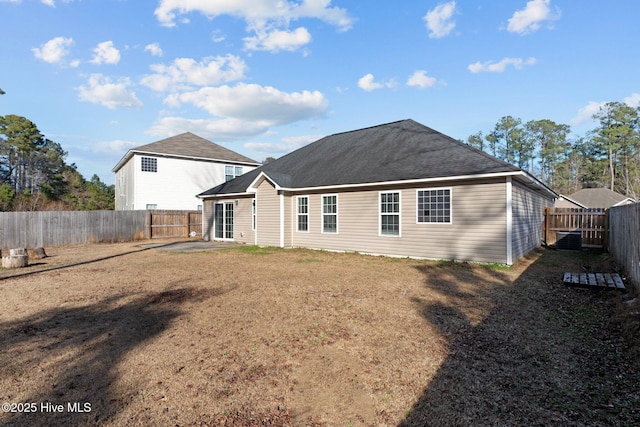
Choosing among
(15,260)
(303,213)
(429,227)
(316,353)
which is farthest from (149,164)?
(316,353)

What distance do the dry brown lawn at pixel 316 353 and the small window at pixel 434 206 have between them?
3368mm

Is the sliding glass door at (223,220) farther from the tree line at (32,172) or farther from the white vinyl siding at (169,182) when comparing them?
the tree line at (32,172)

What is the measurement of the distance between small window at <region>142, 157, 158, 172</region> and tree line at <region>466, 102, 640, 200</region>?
52958mm

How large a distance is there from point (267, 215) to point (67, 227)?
10.7 m

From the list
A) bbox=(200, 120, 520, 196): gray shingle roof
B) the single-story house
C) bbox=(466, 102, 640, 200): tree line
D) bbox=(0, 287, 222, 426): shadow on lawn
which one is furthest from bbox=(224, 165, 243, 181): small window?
bbox=(466, 102, 640, 200): tree line

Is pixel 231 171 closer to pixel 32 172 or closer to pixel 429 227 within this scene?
pixel 429 227

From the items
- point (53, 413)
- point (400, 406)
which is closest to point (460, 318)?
point (400, 406)

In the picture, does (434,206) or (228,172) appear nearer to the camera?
(434,206)

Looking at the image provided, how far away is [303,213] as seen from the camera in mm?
15414

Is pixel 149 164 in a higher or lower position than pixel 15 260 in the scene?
higher

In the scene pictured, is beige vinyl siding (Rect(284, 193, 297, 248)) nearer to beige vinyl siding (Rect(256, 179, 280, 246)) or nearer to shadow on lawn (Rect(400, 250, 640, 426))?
beige vinyl siding (Rect(256, 179, 280, 246))

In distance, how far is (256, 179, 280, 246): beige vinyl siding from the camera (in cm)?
1572

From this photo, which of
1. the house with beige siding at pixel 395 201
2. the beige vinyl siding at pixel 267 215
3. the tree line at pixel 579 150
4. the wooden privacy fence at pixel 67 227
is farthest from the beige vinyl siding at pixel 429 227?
the tree line at pixel 579 150

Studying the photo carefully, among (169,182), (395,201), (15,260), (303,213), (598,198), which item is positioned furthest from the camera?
(598,198)
